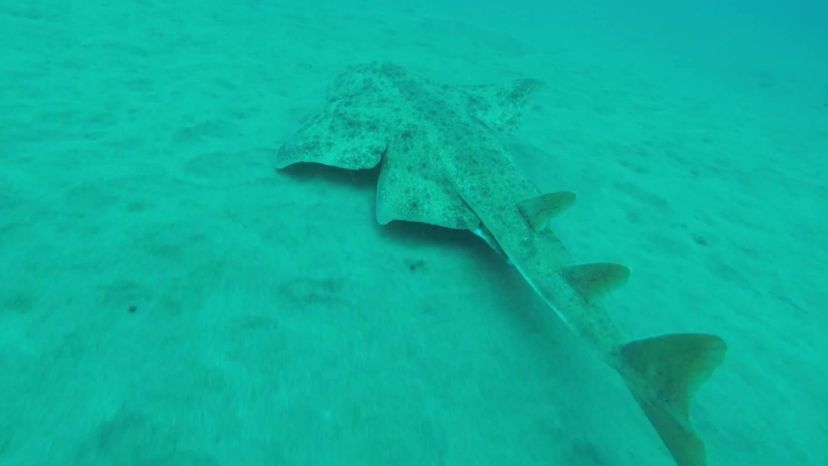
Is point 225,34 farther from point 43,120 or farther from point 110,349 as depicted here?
point 110,349

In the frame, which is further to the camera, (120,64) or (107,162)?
(120,64)

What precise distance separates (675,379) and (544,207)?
142cm

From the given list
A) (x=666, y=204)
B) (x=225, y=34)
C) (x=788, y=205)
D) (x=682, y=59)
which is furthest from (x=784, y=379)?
(x=682, y=59)

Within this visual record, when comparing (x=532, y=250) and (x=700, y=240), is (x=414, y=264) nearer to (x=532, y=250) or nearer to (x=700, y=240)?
(x=532, y=250)

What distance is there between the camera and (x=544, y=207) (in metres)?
3.16

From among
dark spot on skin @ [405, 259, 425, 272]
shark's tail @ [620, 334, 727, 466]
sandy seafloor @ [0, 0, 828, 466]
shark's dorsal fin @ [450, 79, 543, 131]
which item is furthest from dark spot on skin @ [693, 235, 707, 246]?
dark spot on skin @ [405, 259, 425, 272]

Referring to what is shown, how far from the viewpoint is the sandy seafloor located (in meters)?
2.19

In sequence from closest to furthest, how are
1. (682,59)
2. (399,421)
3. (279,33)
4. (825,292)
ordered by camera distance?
(399,421) → (825,292) → (279,33) → (682,59)

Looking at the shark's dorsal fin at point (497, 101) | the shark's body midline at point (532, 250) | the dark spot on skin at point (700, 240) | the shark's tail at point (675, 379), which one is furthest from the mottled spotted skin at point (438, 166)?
the dark spot on skin at point (700, 240)

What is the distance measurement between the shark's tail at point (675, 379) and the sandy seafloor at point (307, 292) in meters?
0.43

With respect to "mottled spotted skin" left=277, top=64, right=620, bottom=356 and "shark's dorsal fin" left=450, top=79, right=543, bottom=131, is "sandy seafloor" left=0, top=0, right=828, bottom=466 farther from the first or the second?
"shark's dorsal fin" left=450, top=79, right=543, bottom=131

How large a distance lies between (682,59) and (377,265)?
20235mm

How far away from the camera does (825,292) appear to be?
4199 mm

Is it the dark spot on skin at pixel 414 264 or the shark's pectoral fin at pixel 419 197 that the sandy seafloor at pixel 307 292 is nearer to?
the dark spot on skin at pixel 414 264
